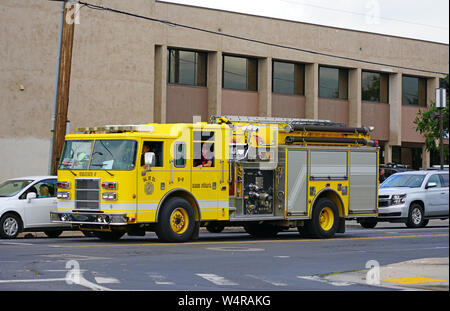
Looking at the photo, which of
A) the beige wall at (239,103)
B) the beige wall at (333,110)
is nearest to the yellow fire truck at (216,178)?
the beige wall at (239,103)

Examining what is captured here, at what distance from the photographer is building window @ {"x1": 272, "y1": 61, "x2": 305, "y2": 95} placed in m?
44.1

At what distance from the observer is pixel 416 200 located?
27.5 m

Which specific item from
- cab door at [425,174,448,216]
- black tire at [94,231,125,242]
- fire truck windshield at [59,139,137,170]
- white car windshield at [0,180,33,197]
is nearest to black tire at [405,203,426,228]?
cab door at [425,174,448,216]

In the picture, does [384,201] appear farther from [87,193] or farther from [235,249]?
[87,193]

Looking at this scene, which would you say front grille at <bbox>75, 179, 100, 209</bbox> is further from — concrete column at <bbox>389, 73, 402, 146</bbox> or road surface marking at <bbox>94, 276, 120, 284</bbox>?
concrete column at <bbox>389, 73, 402, 146</bbox>

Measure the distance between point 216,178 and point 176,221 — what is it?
1.46 metres

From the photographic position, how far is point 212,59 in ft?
135

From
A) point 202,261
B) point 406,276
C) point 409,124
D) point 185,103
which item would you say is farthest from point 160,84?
point 406,276

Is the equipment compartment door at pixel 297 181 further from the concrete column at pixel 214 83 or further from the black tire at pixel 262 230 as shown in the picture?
the concrete column at pixel 214 83

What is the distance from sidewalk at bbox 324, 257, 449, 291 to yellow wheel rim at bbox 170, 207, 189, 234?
18.9ft

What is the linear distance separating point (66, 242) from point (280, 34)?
25563 millimetres
